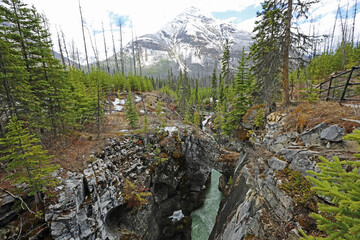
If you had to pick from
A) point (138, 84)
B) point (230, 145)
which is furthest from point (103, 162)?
point (138, 84)

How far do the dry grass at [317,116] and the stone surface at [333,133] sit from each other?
0.71ft

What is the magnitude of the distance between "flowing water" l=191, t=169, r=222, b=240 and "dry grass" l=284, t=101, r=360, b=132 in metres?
15.1

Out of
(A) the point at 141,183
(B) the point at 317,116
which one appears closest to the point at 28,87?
(A) the point at 141,183

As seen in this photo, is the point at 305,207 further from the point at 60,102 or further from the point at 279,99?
the point at 60,102

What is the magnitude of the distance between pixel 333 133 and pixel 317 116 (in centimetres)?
205

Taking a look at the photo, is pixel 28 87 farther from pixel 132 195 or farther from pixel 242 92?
pixel 242 92

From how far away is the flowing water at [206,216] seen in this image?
1723 cm

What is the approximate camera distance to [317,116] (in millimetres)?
7914

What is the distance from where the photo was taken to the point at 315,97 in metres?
10.0

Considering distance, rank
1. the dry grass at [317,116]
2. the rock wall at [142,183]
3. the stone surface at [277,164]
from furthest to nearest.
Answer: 1. the rock wall at [142,183]
2. the stone surface at [277,164]
3. the dry grass at [317,116]

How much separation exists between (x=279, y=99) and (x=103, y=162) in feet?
61.1

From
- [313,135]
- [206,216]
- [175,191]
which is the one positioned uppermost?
[313,135]

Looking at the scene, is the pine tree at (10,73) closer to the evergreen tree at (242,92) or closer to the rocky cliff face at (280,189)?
the rocky cliff face at (280,189)

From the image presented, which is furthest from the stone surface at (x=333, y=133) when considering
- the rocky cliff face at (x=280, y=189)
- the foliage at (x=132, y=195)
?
the foliage at (x=132, y=195)
